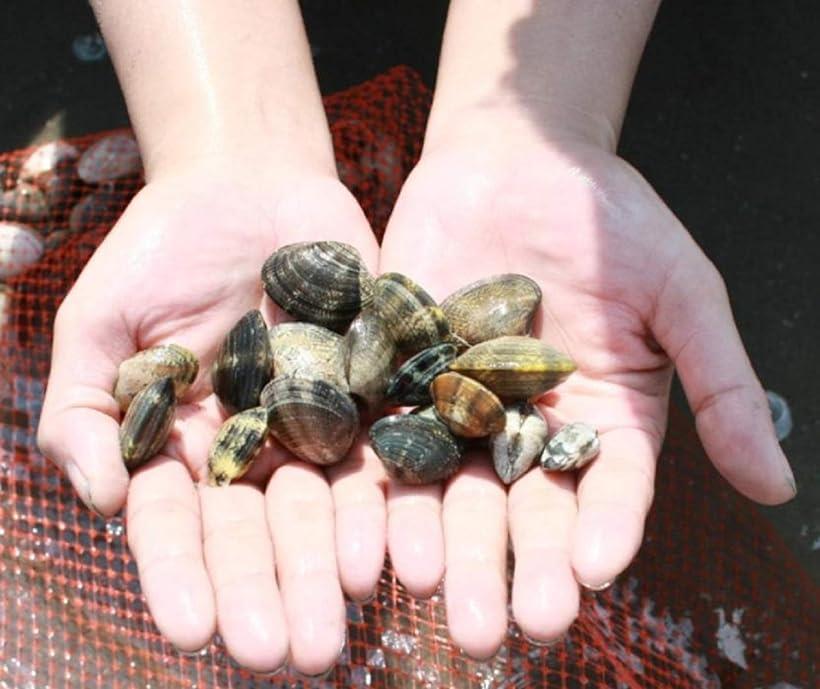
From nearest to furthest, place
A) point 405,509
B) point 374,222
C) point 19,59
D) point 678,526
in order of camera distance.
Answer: point 405,509
point 678,526
point 374,222
point 19,59

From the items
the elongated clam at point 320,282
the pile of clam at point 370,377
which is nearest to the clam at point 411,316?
the pile of clam at point 370,377

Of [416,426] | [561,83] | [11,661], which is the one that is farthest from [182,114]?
[11,661]

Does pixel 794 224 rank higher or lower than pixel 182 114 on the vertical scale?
lower

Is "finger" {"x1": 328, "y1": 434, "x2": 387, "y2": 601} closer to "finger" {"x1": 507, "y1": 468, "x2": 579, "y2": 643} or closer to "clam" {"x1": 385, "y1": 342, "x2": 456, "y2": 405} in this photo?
"clam" {"x1": 385, "y1": 342, "x2": 456, "y2": 405}

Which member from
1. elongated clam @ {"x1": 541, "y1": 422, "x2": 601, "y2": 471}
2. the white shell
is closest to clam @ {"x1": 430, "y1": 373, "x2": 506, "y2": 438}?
elongated clam @ {"x1": 541, "y1": 422, "x2": 601, "y2": 471}

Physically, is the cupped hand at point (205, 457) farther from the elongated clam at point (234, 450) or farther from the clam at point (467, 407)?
the clam at point (467, 407)

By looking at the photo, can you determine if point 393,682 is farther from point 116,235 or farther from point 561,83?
point 561,83

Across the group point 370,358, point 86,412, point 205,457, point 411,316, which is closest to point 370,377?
point 370,358

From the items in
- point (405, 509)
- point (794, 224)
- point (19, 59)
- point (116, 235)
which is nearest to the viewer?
point (405, 509)
